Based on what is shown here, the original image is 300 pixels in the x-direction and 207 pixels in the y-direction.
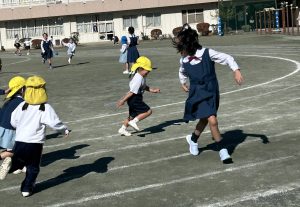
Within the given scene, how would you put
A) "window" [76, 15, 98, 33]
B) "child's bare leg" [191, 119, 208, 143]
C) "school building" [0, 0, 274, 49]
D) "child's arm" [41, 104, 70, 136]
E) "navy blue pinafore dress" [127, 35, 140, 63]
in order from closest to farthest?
1. "child's arm" [41, 104, 70, 136]
2. "child's bare leg" [191, 119, 208, 143]
3. "navy blue pinafore dress" [127, 35, 140, 63]
4. "school building" [0, 0, 274, 49]
5. "window" [76, 15, 98, 33]

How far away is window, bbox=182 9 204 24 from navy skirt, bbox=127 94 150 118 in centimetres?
5580

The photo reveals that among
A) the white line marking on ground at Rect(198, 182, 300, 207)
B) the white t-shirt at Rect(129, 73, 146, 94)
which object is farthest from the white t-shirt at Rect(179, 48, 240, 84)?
the white t-shirt at Rect(129, 73, 146, 94)

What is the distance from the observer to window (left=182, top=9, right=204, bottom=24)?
209 ft

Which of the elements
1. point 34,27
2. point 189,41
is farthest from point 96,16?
point 189,41

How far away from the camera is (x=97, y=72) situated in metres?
22.6

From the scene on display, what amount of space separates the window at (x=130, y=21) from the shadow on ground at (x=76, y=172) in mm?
59056

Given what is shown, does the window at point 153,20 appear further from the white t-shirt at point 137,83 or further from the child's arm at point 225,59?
the child's arm at point 225,59

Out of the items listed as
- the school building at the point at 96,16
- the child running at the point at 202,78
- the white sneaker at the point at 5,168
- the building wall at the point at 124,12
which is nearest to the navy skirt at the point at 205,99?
the child running at the point at 202,78

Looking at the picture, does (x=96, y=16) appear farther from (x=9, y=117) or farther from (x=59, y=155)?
(x=9, y=117)

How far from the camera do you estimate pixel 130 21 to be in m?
65.8

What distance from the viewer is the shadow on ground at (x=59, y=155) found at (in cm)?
785

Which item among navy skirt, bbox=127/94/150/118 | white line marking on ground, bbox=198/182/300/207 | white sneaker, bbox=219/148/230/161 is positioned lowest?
white line marking on ground, bbox=198/182/300/207

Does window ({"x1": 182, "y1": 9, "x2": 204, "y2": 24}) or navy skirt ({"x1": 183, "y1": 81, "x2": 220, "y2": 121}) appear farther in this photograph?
window ({"x1": 182, "y1": 9, "x2": 204, "y2": 24})

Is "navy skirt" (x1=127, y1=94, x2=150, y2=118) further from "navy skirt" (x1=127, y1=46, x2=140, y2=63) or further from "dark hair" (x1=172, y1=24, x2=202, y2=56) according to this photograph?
"navy skirt" (x1=127, y1=46, x2=140, y2=63)
